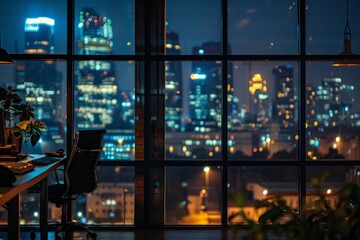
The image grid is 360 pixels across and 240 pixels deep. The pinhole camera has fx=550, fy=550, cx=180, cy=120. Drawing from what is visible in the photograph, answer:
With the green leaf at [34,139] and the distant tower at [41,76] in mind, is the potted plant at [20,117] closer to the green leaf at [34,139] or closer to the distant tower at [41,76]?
the green leaf at [34,139]

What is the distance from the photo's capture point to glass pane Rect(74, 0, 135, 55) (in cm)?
630

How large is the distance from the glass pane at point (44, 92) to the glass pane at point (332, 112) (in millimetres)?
2852

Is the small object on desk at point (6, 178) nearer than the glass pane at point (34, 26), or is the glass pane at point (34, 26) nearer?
the small object on desk at point (6, 178)

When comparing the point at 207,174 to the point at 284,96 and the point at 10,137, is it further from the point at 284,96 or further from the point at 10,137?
the point at 10,137

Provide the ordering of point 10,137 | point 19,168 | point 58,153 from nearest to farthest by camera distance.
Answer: point 19,168 → point 10,137 → point 58,153

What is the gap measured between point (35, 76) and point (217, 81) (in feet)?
6.89

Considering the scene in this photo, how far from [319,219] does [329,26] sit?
5.63m

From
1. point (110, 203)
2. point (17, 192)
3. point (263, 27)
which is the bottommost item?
point (110, 203)

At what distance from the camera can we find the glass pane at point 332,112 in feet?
21.1

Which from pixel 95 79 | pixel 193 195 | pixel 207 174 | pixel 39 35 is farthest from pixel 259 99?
pixel 39 35

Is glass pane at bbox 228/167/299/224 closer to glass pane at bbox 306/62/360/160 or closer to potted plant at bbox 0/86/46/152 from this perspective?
glass pane at bbox 306/62/360/160

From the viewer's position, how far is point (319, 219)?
1.14 m

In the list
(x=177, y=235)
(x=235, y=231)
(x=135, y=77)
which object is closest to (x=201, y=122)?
(x=135, y=77)

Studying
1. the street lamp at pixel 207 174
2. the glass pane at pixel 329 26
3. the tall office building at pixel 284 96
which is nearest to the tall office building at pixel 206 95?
the street lamp at pixel 207 174
